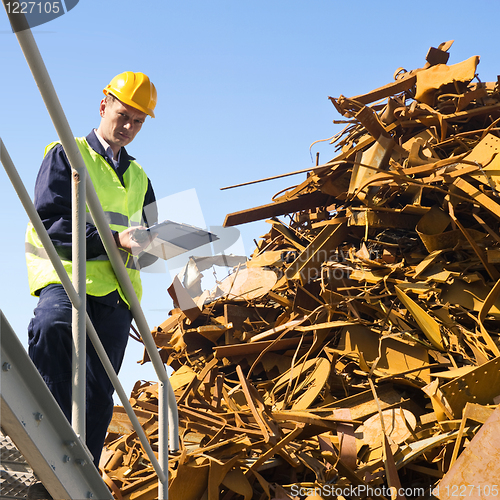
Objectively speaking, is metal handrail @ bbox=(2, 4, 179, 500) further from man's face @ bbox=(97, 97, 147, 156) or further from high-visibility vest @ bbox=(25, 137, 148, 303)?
man's face @ bbox=(97, 97, 147, 156)

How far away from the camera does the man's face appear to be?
2.46 m

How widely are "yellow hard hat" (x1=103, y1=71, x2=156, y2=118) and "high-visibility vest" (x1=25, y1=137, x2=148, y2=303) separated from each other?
0.29 meters

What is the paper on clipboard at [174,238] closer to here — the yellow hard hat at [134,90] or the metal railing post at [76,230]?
the metal railing post at [76,230]

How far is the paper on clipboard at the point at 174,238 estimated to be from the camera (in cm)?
205

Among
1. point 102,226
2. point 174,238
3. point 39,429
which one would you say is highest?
point 102,226

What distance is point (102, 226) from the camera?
72.6 inches

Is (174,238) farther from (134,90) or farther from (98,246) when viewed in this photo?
(134,90)

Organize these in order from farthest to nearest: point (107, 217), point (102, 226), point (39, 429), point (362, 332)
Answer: point (362, 332) → point (107, 217) → point (102, 226) → point (39, 429)

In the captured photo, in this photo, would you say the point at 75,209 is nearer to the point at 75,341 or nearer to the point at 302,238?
the point at 75,341

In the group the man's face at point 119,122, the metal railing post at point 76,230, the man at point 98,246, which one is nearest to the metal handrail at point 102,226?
the metal railing post at point 76,230

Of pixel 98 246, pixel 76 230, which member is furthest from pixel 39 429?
pixel 98 246

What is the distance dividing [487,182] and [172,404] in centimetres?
276

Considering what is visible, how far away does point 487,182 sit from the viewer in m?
3.70

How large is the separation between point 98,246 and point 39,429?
2.97 feet
